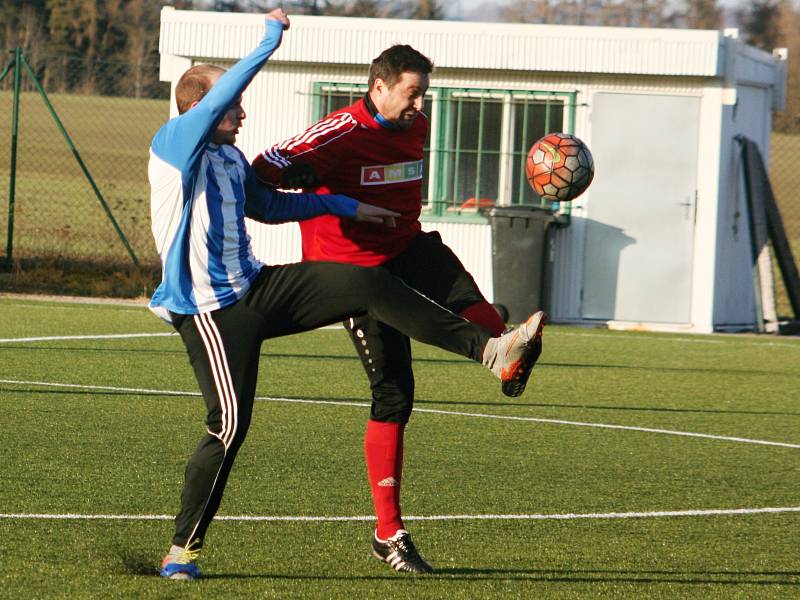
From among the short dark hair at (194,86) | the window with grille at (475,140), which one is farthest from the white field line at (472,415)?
the window with grille at (475,140)

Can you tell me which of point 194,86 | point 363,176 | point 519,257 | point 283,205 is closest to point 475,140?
point 519,257

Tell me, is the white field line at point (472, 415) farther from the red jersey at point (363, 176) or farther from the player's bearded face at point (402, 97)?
the player's bearded face at point (402, 97)

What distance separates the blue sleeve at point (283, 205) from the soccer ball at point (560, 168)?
247 cm

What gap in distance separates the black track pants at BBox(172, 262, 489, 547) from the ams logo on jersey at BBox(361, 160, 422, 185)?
0.84 m

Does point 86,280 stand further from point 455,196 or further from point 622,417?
point 622,417

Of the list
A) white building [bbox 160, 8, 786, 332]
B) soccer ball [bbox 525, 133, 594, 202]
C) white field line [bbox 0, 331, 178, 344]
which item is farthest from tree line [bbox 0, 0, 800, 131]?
soccer ball [bbox 525, 133, 594, 202]

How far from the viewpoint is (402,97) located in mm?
5871

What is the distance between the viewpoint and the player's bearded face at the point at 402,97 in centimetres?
580

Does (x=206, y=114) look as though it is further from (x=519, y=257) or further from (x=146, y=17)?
(x=146, y=17)

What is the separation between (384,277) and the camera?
535cm

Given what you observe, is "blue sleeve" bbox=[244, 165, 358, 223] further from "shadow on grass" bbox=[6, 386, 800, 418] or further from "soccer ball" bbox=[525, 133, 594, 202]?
"shadow on grass" bbox=[6, 386, 800, 418]

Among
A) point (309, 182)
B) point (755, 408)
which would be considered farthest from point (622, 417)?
point (309, 182)

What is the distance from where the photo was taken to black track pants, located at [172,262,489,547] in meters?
5.18

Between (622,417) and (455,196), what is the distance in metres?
8.49
